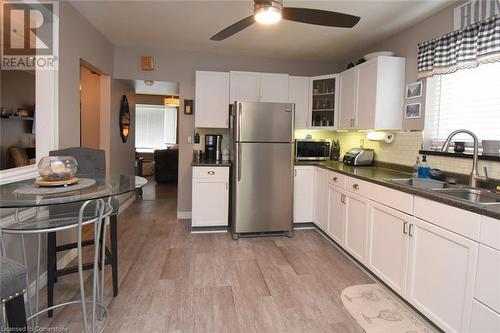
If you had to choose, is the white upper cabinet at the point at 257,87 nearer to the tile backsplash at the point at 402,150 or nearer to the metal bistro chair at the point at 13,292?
the tile backsplash at the point at 402,150

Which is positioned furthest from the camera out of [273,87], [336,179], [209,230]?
[273,87]

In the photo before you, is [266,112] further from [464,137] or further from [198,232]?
[464,137]

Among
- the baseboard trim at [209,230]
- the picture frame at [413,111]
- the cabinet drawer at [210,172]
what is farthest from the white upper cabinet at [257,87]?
the baseboard trim at [209,230]

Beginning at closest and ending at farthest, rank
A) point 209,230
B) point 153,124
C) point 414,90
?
point 414,90 < point 209,230 < point 153,124

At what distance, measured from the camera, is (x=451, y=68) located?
255cm

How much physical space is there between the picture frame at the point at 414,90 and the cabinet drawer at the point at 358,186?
1.05 meters

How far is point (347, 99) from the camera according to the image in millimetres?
3715

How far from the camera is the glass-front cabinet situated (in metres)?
4.01

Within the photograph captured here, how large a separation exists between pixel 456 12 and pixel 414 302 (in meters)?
2.32

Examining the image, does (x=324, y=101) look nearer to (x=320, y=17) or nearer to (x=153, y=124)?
(x=320, y=17)

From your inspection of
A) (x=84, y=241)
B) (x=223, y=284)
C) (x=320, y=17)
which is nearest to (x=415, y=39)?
(x=320, y=17)

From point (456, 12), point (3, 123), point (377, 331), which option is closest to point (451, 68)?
point (456, 12)

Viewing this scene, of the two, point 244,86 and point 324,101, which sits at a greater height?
point 244,86

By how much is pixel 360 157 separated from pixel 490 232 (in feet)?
6.87
